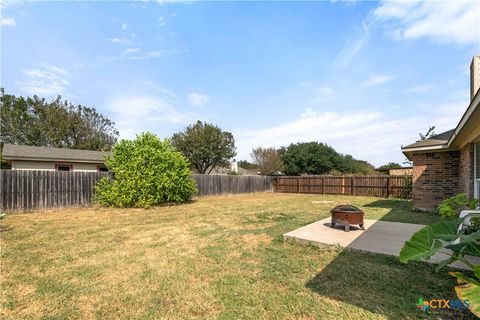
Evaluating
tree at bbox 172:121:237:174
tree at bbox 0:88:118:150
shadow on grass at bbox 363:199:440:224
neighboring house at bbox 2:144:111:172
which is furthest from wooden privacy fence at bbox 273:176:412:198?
tree at bbox 0:88:118:150

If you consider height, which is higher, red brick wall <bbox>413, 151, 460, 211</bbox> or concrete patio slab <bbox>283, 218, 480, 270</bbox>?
red brick wall <bbox>413, 151, 460, 211</bbox>

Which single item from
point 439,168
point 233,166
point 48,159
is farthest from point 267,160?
point 439,168

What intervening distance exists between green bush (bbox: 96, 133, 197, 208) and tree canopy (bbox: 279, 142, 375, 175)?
23.4 metres

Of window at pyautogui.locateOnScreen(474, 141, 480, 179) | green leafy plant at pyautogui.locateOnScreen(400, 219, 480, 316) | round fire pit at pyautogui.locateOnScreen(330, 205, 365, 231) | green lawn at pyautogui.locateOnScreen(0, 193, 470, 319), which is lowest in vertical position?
green lawn at pyautogui.locateOnScreen(0, 193, 470, 319)

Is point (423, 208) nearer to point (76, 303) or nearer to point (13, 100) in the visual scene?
point (76, 303)

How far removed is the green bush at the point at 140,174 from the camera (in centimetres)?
1089

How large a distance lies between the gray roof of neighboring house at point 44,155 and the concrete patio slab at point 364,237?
45.3ft

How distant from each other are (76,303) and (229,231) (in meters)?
3.72

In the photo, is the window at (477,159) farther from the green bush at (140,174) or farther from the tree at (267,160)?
the tree at (267,160)

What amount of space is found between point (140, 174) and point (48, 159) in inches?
306

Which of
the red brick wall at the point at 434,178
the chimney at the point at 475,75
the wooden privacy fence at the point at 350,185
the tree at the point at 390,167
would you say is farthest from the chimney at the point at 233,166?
the chimney at the point at 475,75

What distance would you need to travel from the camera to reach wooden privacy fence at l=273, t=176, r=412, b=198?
15089 mm

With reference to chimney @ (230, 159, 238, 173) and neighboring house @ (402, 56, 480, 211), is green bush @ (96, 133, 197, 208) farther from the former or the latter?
chimney @ (230, 159, 238, 173)

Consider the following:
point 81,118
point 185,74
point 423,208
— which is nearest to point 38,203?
point 185,74
